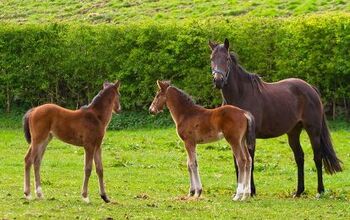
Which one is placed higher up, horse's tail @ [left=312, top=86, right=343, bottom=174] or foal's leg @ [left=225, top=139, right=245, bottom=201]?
foal's leg @ [left=225, top=139, right=245, bottom=201]

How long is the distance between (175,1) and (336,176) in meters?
28.0

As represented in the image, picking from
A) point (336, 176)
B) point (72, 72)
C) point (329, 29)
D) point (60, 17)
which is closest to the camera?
point (336, 176)

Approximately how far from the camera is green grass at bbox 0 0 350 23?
135 ft

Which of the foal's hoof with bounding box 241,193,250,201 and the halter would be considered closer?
the foal's hoof with bounding box 241,193,250,201

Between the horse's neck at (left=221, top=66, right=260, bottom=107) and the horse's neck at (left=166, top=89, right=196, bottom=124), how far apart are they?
1.21m

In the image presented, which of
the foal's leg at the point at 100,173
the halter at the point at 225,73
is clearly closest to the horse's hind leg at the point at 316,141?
the halter at the point at 225,73

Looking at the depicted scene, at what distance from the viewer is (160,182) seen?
736 inches

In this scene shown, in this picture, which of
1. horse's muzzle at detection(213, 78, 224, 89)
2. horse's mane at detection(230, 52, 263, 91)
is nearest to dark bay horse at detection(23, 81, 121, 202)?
horse's muzzle at detection(213, 78, 224, 89)

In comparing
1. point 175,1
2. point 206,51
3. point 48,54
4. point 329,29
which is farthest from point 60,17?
point 329,29

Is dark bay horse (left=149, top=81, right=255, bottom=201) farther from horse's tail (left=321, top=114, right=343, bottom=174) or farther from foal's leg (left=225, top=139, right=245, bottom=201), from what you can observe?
horse's tail (left=321, top=114, right=343, bottom=174)

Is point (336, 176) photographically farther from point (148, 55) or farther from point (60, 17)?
point (60, 17)

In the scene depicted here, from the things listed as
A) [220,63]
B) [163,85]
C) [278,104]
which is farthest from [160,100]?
[278,104]

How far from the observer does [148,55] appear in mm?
31672

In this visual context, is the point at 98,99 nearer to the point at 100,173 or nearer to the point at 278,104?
the point at 100,173
